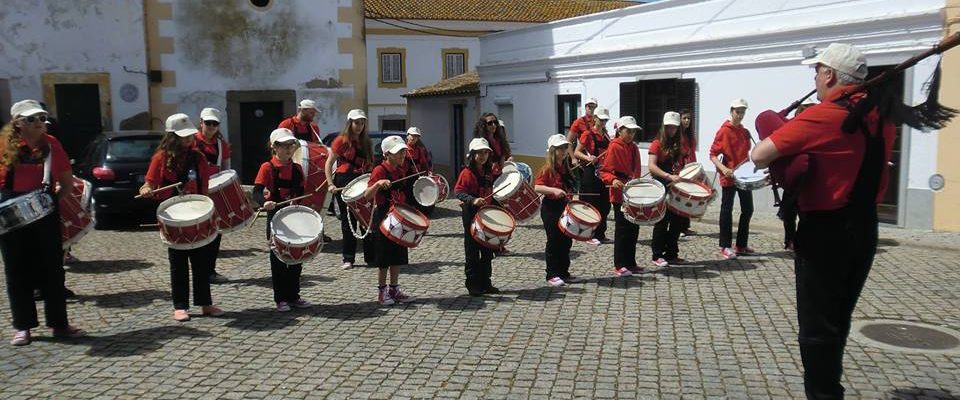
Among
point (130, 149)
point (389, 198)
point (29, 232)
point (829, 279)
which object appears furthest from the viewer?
point (130, 149)

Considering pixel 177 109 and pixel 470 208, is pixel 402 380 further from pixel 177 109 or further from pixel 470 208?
pixel 177 109

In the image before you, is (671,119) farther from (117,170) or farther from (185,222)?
(117,170)

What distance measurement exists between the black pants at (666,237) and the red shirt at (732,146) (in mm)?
835

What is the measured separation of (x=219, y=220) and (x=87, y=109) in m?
11.7

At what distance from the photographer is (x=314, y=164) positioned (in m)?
9.28

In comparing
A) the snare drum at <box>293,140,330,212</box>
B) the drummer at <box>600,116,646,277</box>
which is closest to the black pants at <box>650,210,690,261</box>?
the drummer at <box>600,116,646,277</box>

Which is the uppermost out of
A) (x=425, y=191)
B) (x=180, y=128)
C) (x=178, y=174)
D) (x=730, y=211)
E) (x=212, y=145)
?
(x=180, y=128)

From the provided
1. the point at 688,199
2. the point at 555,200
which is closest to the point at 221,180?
the point at 555,200

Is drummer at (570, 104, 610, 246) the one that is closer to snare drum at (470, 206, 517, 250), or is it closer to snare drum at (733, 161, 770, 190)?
snare drum at (733, 161, 770, 190)

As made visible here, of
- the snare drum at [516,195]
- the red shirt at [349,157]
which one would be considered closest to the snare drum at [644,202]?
the snare drum at [516,195]

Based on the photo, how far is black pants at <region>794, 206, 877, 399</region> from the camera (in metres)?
4.01

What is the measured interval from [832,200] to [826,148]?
9.7 inches

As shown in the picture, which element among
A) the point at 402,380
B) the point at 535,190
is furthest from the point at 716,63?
the point at 402,380

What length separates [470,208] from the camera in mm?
7695
